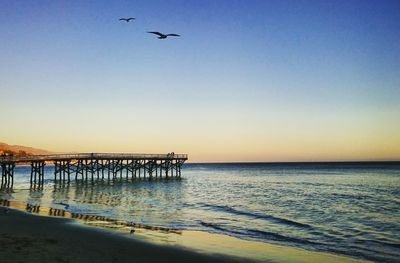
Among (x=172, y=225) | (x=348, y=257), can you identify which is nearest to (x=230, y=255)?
(x=348, y=257)

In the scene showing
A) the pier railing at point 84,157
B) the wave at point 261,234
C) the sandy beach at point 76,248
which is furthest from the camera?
the pier railing at point 84,157

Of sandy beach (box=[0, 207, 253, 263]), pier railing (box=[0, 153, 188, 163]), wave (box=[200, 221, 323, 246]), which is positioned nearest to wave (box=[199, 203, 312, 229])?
wave (box=[200, 221, 323, 246])

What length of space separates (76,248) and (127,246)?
5.26ft

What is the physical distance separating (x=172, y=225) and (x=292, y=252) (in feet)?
22.8

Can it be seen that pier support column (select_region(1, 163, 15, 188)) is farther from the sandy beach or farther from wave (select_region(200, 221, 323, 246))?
wave (select_region(200, 221, 323, 246))

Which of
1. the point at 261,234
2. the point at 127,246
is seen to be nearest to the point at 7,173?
the point at 261,234

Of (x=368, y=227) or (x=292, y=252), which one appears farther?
(x=368, y=227)

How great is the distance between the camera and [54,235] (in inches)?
534

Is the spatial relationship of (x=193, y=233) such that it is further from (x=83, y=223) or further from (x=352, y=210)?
(x=352, y=210)

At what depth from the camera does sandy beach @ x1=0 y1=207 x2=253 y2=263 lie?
10.2m

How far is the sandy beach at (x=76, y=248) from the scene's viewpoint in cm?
1022

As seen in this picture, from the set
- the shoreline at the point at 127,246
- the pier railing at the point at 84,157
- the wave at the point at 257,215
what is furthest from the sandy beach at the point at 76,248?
the pier railing at the point at 84,157

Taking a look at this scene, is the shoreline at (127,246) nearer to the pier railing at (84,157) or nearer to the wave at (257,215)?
the wave at (257,215)

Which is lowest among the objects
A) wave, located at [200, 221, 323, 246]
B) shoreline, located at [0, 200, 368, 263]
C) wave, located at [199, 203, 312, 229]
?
wave, located at [199, 203, 312, 229]
